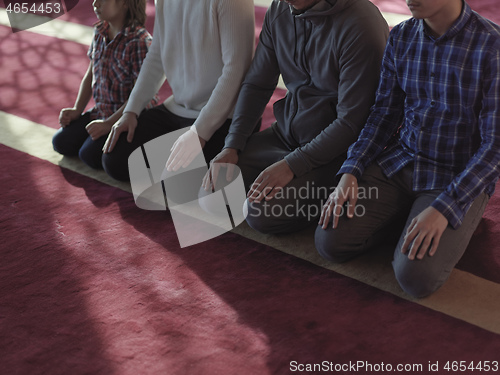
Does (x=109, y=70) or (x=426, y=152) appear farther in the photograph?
(x=109, y=70)

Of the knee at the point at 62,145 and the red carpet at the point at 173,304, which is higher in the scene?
the knee at the point at 62,145

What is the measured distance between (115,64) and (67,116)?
1.07 ft

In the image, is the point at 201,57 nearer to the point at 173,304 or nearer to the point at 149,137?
the point at 149,137

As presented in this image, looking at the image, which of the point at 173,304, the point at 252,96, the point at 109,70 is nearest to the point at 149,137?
the point at 109,70

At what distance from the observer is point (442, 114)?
1.72 meters

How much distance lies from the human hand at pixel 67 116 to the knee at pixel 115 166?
1.21ft

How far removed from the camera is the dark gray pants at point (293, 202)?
1.95 m

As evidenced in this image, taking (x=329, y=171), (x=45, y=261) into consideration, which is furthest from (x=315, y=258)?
(x=45, y=261)

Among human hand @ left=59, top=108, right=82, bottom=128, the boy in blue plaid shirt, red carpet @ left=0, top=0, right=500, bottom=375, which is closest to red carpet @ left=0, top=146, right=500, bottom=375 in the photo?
red carpet @ left=0, top=0, right=500, bottom=375

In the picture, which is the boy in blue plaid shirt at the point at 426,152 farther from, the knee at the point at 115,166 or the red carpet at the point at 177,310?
the knee at the point at 115,166

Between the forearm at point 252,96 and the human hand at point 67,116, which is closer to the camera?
the forearm at point 252,96

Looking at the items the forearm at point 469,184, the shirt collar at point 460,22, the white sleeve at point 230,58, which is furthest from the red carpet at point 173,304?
the shirt collar at point 460,22

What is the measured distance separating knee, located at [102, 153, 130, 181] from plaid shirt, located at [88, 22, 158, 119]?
0.95ft

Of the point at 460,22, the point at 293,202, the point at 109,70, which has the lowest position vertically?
the point at 293,202
